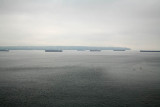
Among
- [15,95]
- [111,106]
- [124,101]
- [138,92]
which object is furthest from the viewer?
[138,92]

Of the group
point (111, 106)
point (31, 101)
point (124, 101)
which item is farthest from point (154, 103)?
point (31, 101)

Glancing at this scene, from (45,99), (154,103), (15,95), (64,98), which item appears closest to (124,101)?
(154,103)

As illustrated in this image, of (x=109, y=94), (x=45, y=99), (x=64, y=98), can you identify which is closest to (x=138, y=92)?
(x=109, y=94)

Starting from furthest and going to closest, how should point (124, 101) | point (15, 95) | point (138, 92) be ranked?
point (138, 92) → point (15, 95) → point (124, 101)

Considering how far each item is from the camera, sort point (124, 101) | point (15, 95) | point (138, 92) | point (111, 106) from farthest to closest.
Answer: point (138, 92)
point (15, 95)
point (124, 101)
point (111, 106)

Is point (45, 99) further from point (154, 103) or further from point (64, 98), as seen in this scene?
point (154, 103)

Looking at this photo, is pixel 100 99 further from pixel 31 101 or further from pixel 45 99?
pixel 31 101

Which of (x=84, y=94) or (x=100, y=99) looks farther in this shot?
(x=84, y=94)

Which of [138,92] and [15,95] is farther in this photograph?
[138,92]

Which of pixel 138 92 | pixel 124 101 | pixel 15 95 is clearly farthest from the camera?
pixel 138 92
